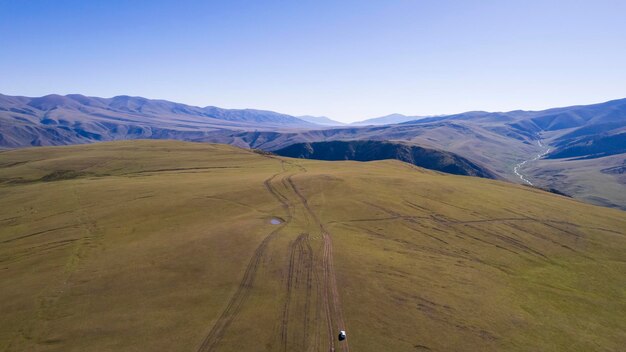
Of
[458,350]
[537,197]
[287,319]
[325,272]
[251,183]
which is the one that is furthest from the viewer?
[537,197]

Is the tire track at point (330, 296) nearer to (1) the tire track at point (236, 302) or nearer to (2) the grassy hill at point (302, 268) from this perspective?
(2) the grassy hill at point (302, 268)

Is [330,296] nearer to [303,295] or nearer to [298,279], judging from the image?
[303,295]

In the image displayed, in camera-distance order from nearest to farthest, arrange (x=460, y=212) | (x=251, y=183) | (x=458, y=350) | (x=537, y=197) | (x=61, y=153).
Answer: (x=458, y=350)
(x=460, y=212)
(x=251, y=183)
(x=537, y=197)
(x=61, y=153)

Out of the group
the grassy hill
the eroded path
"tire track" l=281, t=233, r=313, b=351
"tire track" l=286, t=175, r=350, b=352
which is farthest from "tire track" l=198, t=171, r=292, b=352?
"tire track" l=286, t=175, r=350, b=352

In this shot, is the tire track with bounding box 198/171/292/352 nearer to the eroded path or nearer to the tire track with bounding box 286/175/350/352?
the eroded path

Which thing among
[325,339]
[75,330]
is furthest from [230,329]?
[75,330]

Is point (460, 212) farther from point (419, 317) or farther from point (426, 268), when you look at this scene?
point (419, 317)

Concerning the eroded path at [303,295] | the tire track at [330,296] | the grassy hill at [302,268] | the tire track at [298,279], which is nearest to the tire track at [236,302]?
the eroded path at [303,295]

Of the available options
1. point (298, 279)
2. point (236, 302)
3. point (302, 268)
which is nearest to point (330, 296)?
point (298, 279)
